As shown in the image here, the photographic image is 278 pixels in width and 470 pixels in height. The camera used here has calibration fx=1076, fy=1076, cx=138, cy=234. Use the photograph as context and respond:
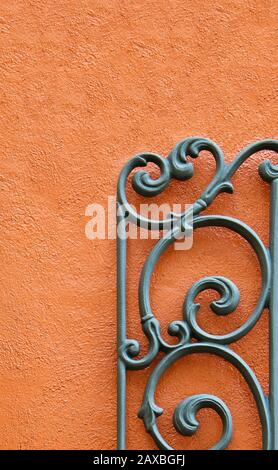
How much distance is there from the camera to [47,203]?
3113 mm

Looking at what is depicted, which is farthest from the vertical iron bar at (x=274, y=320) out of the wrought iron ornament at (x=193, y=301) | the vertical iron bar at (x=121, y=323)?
the vertical iron bar at (x=121, y=323)

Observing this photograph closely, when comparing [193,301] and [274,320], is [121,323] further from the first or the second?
[274,320]

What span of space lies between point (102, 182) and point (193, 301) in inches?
17.4

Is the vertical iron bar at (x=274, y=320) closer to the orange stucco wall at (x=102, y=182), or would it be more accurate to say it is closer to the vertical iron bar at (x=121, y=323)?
the orange stucco wall at (x=102, y=182)

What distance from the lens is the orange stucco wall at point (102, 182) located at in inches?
118

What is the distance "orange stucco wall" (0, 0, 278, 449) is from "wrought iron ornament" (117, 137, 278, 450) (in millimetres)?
40

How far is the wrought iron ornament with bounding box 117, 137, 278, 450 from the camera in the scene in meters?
2.95

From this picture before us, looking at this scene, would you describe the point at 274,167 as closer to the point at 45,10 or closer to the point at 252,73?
the point at 252,73

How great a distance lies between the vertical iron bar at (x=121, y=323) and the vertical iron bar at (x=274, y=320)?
16.0 inches

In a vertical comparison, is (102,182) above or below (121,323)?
above

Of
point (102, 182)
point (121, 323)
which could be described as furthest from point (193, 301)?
point (102, 182)

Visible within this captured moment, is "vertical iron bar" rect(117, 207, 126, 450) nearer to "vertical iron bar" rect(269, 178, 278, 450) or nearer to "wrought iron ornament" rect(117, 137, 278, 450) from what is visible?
"wrought iron ornament" rect(117, 137, 278, 450)

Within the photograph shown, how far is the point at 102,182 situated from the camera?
3125 mm
